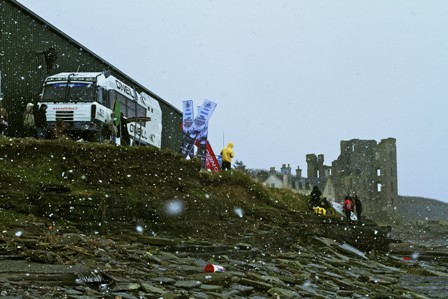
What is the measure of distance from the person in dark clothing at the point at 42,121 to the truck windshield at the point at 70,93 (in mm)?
1178

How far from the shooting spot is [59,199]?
46.1 ft

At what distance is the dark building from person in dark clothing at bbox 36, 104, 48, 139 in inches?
153

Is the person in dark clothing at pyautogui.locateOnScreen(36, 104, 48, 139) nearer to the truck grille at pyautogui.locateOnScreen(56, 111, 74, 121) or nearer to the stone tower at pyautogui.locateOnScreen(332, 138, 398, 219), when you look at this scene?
the truck grille at pyautogui.locateOnScreen(56, 111, 74, 121)

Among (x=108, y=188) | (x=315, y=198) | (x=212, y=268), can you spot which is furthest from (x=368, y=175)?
(x=212, y=268)

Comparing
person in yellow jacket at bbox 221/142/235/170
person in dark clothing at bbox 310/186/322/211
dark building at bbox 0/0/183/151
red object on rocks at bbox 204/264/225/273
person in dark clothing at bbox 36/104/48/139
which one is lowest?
red object on rocks at bbox 204/264/225/273

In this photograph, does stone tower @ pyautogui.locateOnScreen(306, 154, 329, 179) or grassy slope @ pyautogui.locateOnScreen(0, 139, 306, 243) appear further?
stone tower @ pyautogui.locateOnScreen(306, 154, 329, 179)

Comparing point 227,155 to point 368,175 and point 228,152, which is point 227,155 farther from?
point 368,175

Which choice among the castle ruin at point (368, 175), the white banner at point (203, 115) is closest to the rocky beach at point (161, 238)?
the white banner at point (203, 115)

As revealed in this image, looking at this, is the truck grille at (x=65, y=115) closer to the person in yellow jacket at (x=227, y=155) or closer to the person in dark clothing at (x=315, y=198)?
the person in yellow jacket at (x=227, y=155)

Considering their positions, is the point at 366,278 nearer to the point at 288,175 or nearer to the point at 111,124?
the point at 111,124

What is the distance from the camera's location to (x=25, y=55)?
994 inches

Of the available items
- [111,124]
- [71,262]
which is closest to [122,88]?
[111,124]

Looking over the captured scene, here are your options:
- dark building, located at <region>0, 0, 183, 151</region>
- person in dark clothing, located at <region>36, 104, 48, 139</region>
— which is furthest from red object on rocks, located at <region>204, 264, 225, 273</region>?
dark building, located at <region>0, 0, 183, 151</region>

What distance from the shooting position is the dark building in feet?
79.2
